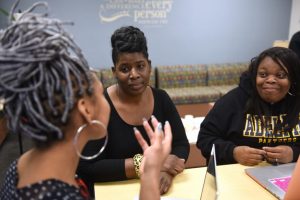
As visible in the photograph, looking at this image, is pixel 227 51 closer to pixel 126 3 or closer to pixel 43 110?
pixel 126 3

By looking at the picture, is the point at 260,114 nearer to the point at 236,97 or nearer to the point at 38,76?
the point at 236,97

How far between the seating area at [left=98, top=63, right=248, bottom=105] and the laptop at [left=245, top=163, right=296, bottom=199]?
3004 mm

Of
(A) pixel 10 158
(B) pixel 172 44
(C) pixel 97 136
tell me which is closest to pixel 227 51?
(B) pixel 172 44

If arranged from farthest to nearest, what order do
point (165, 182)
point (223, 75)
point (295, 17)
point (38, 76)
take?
point (295, 17) → point (223, 75) → point (165, 182) → point (38, 76)

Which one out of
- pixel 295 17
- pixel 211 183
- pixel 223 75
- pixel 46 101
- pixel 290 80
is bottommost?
pixel 223 75

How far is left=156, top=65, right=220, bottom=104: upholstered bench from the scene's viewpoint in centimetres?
455

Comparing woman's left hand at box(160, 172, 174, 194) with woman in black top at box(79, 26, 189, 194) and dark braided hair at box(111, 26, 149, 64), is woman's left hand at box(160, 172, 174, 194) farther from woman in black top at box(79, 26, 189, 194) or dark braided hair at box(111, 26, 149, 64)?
dark braided hair at box(111, 26, 149, 64)

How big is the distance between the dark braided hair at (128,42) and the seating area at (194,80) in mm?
3000

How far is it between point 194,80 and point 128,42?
11.6ft

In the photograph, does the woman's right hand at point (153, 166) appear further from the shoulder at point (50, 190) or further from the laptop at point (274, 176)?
the laptop at point (274, 176)

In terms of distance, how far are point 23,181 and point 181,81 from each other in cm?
419

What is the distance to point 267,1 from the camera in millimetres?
5047

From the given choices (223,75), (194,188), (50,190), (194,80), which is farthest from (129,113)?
(223,75)

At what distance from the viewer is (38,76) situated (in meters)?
0.68
